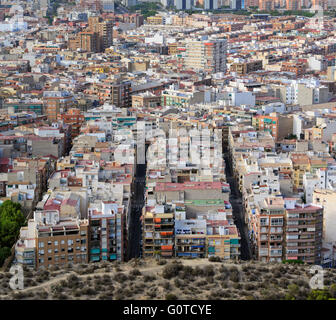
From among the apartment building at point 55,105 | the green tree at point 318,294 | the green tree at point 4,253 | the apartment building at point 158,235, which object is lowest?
the green tree at point 318,294

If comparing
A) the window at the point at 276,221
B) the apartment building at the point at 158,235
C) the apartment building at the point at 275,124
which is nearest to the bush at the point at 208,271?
the apartment building at the point at 158,235

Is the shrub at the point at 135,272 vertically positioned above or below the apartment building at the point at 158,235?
Answer: below

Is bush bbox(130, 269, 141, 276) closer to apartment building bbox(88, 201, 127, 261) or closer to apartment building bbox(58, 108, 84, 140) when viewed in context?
apartment building bbox(88, 201, 127, 261)

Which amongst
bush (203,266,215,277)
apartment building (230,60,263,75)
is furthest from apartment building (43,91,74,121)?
bush (203,266,215,277)

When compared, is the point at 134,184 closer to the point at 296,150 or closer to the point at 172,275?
the point at 296,150

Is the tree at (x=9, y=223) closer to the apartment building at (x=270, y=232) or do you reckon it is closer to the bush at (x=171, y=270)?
the bush at (x=171, y=270)
